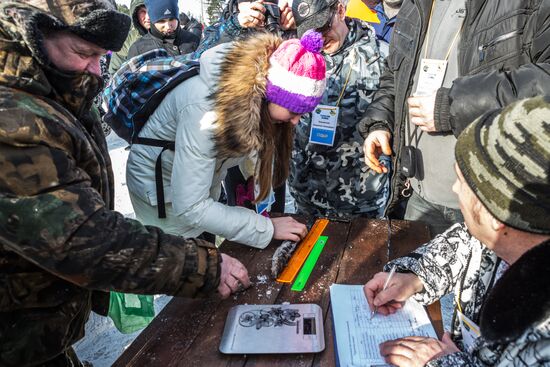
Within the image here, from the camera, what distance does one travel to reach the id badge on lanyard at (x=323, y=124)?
96.6 inches

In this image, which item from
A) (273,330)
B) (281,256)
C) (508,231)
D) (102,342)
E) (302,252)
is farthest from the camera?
(102,342)

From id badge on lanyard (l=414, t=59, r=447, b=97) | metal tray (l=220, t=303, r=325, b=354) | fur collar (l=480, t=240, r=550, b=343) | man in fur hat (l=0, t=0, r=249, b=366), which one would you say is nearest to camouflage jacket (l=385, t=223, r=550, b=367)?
fur collar (l=480, t=240, r=550, b=343)

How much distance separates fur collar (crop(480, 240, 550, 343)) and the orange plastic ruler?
799 mm

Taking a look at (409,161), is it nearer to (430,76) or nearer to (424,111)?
(424,111)

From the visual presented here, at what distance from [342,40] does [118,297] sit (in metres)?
1.96

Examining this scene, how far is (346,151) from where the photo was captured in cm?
256

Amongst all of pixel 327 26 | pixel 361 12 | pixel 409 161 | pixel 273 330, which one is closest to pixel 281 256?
pixel 273 330

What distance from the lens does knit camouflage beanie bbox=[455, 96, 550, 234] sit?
2.78 feet

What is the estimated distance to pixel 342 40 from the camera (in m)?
2.48

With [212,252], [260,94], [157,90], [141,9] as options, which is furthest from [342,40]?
[141,9]

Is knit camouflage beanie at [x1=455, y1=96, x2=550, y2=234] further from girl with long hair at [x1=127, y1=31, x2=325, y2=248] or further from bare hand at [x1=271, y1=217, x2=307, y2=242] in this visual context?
bare hand at [x1=271, y1=217, x2=307, y2=242]

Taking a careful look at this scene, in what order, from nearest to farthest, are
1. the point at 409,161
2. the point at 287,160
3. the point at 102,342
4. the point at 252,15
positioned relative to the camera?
the point at 409,161 < the point at 287,160 < the point at 102,342 < the point at 252,15

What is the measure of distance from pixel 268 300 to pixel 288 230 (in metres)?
0.47

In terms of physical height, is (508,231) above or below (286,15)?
below
